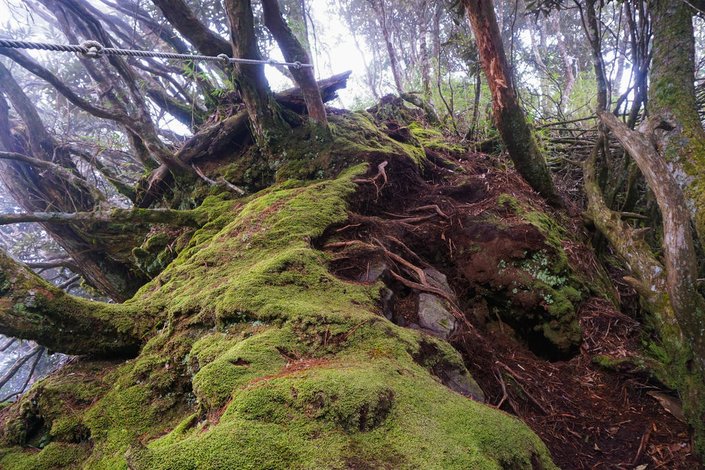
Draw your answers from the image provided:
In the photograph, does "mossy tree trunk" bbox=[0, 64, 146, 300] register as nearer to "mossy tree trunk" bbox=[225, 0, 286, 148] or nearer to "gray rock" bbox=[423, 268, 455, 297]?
"mossy tree trunk" bbox=[225, 0, 286, 148]

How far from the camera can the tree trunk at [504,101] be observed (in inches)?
169

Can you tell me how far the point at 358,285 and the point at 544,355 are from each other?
2059 mm

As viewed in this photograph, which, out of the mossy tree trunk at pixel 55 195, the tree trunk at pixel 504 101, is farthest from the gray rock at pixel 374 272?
the mossy tree trunk at pixel 55 195

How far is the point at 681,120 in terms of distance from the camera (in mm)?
3365

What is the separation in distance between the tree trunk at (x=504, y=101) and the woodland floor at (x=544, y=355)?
402 mm

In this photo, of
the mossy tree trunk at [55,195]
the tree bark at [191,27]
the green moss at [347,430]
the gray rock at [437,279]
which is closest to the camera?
the green moss at [347,430]

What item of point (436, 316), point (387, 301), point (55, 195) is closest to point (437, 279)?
point (436, 316)

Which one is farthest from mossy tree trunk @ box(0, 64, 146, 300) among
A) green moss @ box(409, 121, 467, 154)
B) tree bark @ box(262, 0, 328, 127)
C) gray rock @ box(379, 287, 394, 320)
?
green moss @ box(409, 121, 467, 154)

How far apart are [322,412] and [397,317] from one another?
4.96ft

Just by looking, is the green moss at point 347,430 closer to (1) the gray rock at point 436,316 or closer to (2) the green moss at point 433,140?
(1) the gray rock at point 436,316

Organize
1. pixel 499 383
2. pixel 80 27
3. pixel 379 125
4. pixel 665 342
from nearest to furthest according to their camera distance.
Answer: pixel 665 342 < pixel 499 383 < pixel 80 27 < pixel 379 125

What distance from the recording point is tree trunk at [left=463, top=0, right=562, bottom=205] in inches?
169

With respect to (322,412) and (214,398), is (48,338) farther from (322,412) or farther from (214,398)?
(322,412)

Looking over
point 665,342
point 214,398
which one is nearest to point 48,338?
point 214,398
